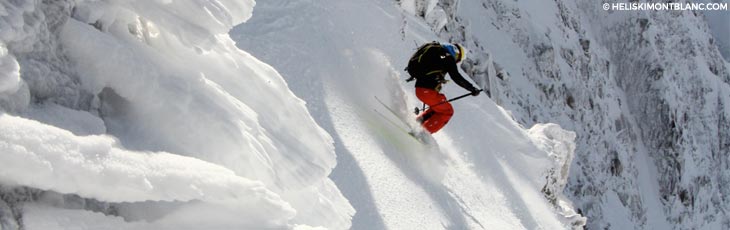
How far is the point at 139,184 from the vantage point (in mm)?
2867

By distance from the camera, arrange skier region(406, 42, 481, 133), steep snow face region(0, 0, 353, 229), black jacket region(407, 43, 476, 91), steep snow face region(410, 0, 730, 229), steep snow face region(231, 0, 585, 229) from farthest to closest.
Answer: steep snow face region(410, 0, 730, 229), skier region(406, 42, 481, 133), black jacket region(407, 43, 476, 91), steep snow face region(231, 0, 585, 229), steep snow face region(0, 0, 353, 229)

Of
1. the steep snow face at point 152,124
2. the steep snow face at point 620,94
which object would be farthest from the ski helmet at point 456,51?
the steep snow face at point 620,94

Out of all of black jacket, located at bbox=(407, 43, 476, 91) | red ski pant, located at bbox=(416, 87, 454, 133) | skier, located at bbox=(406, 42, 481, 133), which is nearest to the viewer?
black jacket, located at bbox=(407, 43, 476, 91)

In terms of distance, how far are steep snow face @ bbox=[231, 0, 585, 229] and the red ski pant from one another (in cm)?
36

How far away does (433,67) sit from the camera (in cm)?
961

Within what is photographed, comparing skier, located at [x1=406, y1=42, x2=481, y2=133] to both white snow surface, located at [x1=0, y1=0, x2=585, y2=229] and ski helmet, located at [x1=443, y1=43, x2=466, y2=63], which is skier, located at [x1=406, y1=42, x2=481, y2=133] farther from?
white snow surface, located at [x1=0, y1=0, x2=585, y2=229]

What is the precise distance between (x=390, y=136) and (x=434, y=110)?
1.25 m

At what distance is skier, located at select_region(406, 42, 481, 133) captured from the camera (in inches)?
372

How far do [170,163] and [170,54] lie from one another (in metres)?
1.00

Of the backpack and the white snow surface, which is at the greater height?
the white snow surface

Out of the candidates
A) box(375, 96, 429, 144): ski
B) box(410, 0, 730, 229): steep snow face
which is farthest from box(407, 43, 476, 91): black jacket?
box(410, 0, 730, 229): steep snow face

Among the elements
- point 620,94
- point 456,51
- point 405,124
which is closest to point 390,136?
point 405,124

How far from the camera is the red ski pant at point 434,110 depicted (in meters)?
9.84

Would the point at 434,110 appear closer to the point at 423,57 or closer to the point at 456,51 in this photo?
the point at 423,57
